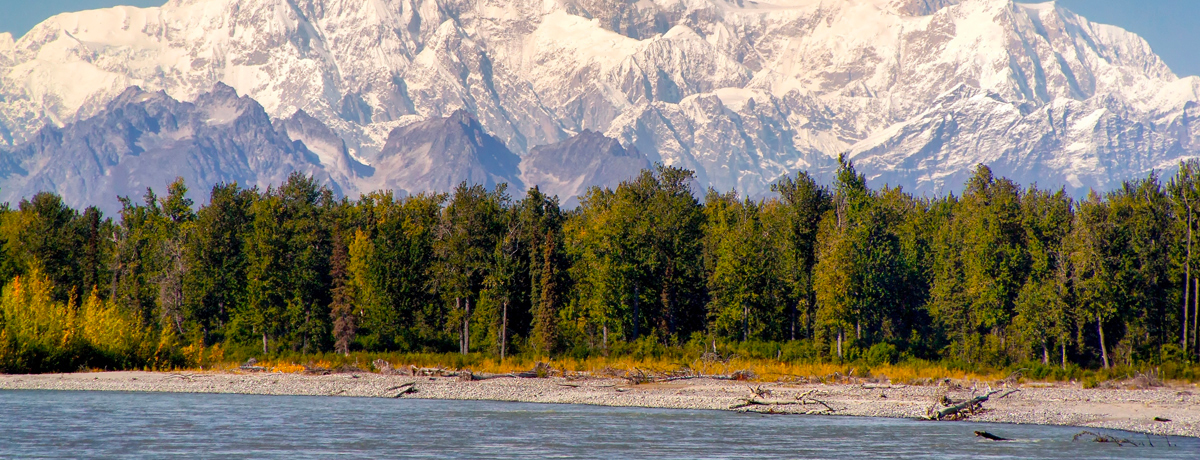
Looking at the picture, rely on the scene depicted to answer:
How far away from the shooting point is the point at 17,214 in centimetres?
11025

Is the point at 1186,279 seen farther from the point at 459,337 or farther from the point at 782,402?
the point at 459,337

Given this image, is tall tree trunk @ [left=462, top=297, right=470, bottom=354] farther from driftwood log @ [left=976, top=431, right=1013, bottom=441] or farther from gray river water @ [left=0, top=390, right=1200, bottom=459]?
driftwood log @ [left=976, top=431, right=1013, bottom=441]

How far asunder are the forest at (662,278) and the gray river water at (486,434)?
78.0 ft

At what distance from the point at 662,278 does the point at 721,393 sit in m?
29.6

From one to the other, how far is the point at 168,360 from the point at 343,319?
53.3 feet

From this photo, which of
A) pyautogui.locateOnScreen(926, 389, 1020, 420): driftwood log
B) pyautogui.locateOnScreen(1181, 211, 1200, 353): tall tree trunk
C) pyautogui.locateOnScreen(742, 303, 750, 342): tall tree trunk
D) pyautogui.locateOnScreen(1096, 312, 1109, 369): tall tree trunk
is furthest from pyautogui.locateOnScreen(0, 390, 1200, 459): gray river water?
pyautogui.locateOnScreen(1181, 211, 1200, 353): tall tree trunk

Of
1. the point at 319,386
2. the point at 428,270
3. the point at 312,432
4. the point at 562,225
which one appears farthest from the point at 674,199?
the point at 312,432

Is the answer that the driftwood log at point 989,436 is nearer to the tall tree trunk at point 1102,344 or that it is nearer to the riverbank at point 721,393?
the riverbank at point 721,393

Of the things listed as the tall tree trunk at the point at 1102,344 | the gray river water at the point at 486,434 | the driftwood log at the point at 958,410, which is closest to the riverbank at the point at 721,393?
the driftwood log at the point at 958,410

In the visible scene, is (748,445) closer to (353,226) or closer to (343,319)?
(343,319)

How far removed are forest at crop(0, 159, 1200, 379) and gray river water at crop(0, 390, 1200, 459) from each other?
78.0 feet

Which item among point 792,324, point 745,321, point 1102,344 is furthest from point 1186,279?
point 745,321

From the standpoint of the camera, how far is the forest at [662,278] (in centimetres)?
7088

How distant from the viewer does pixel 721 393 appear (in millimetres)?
54031
